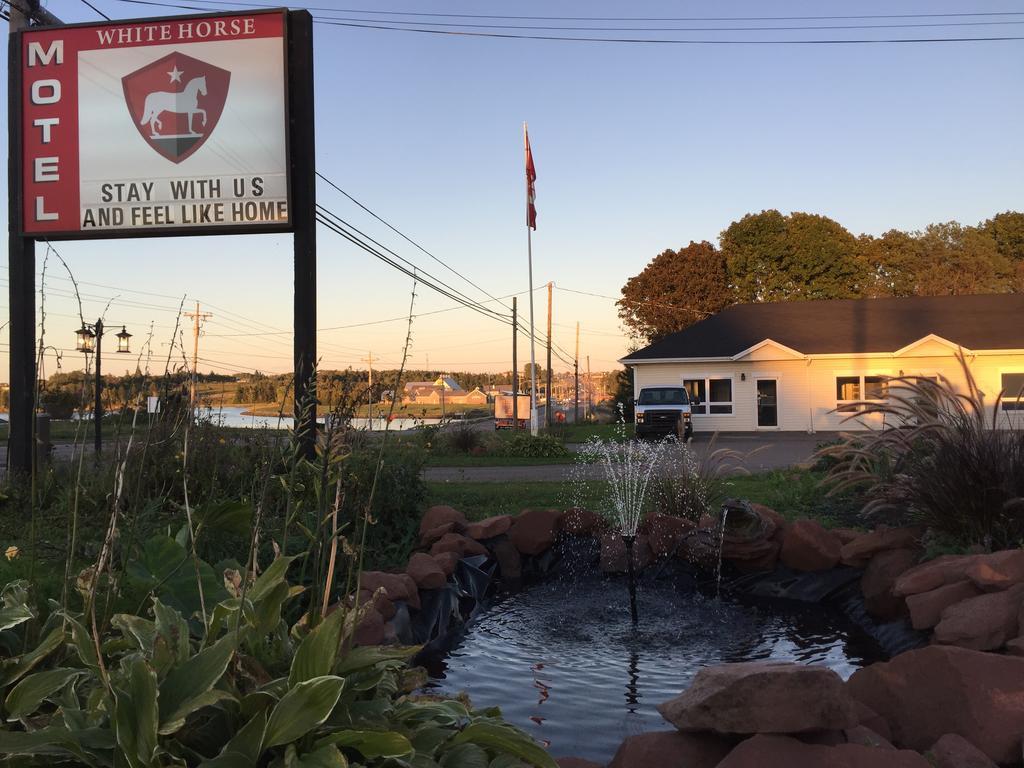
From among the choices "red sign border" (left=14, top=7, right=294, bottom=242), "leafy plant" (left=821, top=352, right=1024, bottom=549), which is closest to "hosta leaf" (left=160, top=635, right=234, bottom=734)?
"leafy plant" (left=821, top=352, right=1024, bottom=549)

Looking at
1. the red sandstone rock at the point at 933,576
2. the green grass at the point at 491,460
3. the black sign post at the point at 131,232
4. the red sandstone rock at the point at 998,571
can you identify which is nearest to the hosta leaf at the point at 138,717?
the red sandstone rock at the point at 998,571

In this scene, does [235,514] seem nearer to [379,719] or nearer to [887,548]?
[379,719]

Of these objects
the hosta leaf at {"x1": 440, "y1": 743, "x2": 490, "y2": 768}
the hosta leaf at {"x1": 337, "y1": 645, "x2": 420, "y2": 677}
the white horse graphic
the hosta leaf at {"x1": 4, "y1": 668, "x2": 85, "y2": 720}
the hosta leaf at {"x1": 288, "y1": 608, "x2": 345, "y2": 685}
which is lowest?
the hosta leaf at {"x1": 440, "y1": 743, "x2": 490, "y2": 768}

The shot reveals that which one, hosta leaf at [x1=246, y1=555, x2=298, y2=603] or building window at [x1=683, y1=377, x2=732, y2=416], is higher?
building window at [x1=683, y1=377, x2=732, y2=416]

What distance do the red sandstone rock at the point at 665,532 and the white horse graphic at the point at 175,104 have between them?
6.84m

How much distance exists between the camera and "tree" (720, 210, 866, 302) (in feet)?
168

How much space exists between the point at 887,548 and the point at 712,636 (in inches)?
67.0

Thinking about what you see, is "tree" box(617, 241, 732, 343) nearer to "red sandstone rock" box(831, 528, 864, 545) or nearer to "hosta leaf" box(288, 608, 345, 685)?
"red sandstone rock" box(831, 528, 864, 545)

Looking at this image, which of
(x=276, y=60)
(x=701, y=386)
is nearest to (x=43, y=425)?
(x=276, y=60)

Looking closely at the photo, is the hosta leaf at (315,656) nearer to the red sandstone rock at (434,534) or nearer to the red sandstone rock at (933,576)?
the red sandstone rock at (933,576)

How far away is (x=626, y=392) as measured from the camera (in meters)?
41.1

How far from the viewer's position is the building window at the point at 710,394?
31062mm

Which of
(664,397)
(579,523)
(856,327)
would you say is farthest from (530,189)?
(579,523)

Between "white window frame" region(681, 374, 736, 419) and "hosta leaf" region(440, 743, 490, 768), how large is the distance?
2902cm
